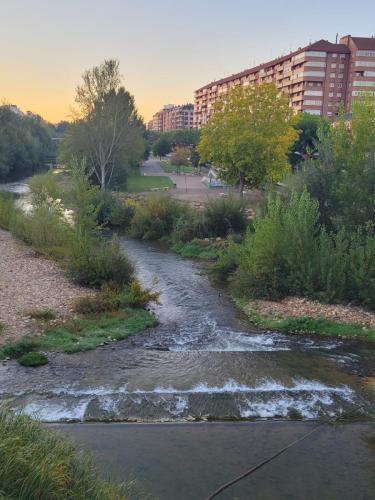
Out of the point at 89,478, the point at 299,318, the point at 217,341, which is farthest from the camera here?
the point at 299,318

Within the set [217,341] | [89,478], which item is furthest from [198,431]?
[217,341]

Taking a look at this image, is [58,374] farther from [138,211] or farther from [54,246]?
[138,211]

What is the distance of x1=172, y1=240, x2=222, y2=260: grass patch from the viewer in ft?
75.7

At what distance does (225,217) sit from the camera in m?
25.7

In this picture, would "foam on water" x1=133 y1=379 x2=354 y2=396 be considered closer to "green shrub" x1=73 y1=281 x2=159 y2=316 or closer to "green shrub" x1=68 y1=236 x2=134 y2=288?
"green shrub" x1=73 y1=281 x2=159 y2=316

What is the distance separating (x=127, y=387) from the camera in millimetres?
9414

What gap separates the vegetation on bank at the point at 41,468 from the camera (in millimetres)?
4109

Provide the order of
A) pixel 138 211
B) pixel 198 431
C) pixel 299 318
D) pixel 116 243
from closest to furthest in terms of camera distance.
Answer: pixel 198 431, pixel 299 318, pixel 116 243, pixel 138 211

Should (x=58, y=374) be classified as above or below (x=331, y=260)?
below

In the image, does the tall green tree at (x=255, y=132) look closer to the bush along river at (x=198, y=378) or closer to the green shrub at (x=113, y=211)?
the green shrub at (x=113, y=211)

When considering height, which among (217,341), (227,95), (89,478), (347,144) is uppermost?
(227,95)

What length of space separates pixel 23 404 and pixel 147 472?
118 inches

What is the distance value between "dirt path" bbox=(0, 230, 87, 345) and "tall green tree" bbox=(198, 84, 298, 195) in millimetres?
15661

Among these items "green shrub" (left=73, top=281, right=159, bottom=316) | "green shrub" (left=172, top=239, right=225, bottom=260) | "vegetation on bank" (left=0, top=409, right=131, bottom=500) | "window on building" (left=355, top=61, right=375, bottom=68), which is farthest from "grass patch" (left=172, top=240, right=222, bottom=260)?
"window on building" (left=355, top=61, right=375, bottom=68)
